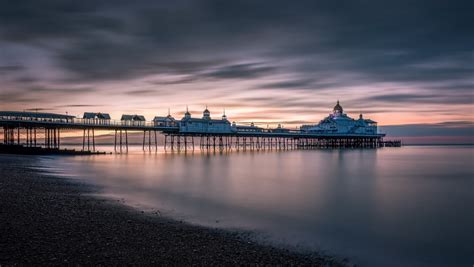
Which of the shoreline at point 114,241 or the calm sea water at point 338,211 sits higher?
the shoreline at point 114,241

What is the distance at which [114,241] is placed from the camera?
23.9 ft

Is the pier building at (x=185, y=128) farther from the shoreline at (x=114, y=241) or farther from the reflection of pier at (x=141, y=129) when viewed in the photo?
the shoreline at (x=114, y=241)

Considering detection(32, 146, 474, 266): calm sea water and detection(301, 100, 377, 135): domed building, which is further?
detection(301, 100, 377, 135): domed building

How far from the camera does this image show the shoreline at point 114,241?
6.23 meters

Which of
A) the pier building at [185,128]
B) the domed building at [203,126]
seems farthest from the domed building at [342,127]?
the domed building at [203,126]

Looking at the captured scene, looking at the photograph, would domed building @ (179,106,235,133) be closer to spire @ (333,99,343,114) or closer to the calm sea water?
the calm sea water

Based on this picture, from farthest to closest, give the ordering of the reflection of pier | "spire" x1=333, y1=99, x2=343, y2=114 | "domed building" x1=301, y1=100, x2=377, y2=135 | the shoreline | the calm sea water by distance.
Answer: "spire" x1=333, y1=99, x2=343, y2=114, "domed building" x1=301, y1=100, x2=377, y2=135, the reflection of pier, the calm sea water, the shoreline

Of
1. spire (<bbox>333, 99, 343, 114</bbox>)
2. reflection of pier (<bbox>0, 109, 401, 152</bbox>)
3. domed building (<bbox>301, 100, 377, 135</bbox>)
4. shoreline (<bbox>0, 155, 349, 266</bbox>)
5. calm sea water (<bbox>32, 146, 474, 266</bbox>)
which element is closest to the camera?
shoreline (<bbox>0, 155, 349, 266</bbox>)

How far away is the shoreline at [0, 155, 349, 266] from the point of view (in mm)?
6227

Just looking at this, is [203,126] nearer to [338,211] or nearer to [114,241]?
[338,211]

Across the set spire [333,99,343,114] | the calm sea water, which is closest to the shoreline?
the calm sea water

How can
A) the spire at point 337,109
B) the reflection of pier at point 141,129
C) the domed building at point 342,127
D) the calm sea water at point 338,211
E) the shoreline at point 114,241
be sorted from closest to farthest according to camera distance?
the shoreline at point 114,241 → the calm sea water at point 338,211 → the reflection of pier at point 141,129 → the domed building at point 342,127 → the spire at point 337,109

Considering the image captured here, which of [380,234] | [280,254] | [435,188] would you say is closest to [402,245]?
[380,234]

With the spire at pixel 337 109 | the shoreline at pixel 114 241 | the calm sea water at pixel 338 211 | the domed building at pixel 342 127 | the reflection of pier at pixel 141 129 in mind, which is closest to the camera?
the shoreline at pixel 114 241
